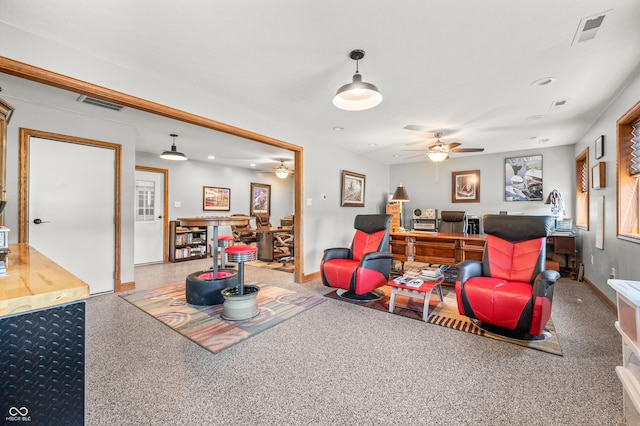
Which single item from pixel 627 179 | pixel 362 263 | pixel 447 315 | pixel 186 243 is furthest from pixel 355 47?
pixel 186 243

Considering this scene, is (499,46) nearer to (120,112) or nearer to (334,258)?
(334,258)

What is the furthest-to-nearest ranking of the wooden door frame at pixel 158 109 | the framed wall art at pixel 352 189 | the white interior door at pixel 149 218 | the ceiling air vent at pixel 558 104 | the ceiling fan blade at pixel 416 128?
the white interior door at pixel 149 218
the framed wall art at pixel 352 189
the ceiling fan blade at pixel 416 128
the ceiling air vent at pixel 558 104
the wooden door frame at pixel 158 109

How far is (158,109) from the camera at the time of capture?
2773 millimetres

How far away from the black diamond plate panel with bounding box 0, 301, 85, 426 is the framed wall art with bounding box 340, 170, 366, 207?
502cm

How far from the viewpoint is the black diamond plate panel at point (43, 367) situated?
2.53ft

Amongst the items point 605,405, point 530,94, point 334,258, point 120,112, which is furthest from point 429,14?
point 120,112

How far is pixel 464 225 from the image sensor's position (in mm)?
5363

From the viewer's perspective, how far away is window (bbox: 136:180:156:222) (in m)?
6.06

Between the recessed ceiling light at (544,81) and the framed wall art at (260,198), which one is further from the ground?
the recessed ceiling light at (544,81)

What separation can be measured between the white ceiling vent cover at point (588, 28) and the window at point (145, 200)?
6877mm

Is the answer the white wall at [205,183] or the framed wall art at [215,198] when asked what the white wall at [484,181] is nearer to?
the white wall at [205,183]

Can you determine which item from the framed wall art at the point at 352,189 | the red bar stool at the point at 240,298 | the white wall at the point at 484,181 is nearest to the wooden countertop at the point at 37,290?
the red bar stool at the point at 240,298

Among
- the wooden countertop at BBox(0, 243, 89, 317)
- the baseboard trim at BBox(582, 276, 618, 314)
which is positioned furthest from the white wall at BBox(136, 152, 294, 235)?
the baseboard trim at BBox(582, 276, 618, 314)

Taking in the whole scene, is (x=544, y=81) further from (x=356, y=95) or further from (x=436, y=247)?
(x=436, y=247)
